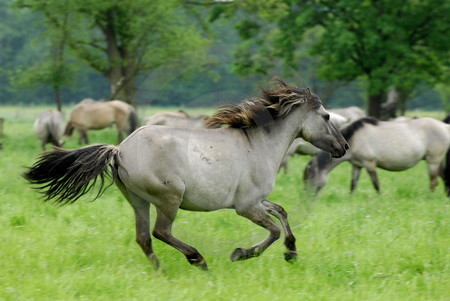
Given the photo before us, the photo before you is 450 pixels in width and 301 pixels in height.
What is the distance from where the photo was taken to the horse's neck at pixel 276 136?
22.4 feet

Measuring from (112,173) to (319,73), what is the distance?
2074 cm

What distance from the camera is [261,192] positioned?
21.8ft

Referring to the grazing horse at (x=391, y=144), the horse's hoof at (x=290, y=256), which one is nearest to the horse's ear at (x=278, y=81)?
the horse's hoof at (x=290, y=256)

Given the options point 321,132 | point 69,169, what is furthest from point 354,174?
point 69,169

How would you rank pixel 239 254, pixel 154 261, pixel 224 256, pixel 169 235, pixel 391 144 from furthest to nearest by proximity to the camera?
pixel 391 144 → pixel 224 256 → pixel 239 254 → pixel 154 261 → pixel 169 235

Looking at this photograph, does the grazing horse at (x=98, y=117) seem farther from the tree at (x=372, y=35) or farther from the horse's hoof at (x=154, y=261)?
the horse's hoof at (x=154, y=261)

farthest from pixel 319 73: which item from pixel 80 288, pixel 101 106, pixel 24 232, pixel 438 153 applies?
pixel 80 288

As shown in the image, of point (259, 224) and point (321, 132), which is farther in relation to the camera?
point (321, 132)

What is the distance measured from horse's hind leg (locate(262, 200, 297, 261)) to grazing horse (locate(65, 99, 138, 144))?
1408cm

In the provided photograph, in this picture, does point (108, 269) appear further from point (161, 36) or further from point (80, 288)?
point (161, 36)

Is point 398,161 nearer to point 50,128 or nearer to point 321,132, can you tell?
point 321,132

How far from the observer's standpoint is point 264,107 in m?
6.92

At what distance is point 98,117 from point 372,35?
1002 cm

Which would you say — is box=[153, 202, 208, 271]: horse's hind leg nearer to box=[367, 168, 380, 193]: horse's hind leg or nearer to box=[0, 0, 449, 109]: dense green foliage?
box=[367, 168, 380, 193]: horse's hind leg
